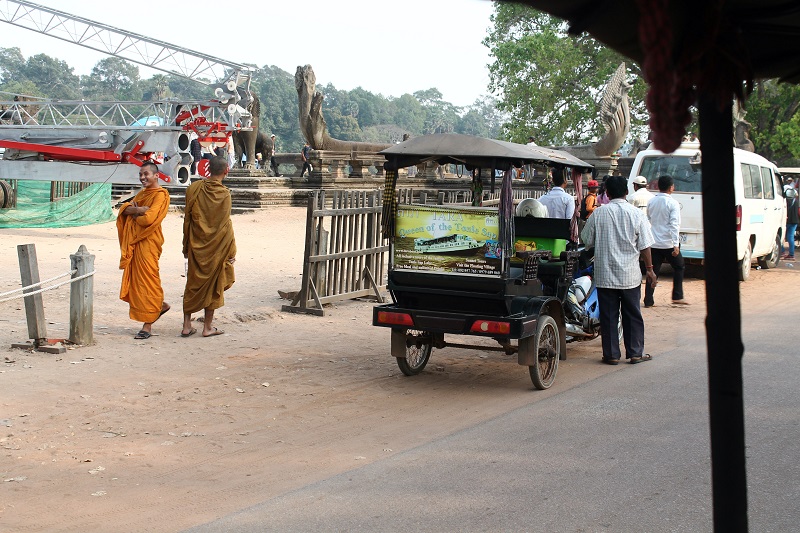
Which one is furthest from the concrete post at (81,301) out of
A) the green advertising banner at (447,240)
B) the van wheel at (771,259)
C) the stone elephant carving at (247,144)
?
the stone elephant carving at (247,144)

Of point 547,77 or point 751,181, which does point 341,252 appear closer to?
point 751,181

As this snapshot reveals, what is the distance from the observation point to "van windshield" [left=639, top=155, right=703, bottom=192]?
14.8 m

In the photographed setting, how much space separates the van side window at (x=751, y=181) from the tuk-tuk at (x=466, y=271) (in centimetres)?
858

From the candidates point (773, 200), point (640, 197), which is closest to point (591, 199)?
point (640, 197)

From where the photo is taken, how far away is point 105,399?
6.94 m

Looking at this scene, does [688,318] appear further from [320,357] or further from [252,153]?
[252,153]

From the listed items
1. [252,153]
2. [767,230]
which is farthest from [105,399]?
[252,153]

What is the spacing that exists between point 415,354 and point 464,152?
6.54ft

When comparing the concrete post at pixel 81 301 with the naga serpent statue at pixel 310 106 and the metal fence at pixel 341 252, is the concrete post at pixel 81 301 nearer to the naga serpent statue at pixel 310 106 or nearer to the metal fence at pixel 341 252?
the metal fence at pixel 341 252

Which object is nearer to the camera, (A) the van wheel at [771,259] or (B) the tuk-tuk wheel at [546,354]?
(B) the tuk-tuk wheel at [546,354]

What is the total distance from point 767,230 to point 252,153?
57.3ft

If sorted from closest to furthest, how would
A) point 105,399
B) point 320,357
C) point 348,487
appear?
1. point 348,487
2. point 105,399
3. point 320,357

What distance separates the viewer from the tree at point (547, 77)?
31516mm

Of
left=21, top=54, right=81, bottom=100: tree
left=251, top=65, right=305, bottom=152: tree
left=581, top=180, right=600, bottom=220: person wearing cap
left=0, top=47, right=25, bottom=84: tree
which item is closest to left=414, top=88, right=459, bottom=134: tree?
left=251, top=65, right=305, bottom=152: tree
